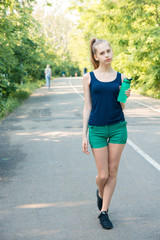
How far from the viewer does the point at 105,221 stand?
398cm

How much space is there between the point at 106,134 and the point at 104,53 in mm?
848

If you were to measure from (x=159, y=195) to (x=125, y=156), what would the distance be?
7.96ft

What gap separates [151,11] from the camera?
61.5 feet

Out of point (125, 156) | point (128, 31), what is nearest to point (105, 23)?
point (128, 31)

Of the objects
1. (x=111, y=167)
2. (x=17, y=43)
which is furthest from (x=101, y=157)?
(x=17, y=43)

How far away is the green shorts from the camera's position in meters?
3.83

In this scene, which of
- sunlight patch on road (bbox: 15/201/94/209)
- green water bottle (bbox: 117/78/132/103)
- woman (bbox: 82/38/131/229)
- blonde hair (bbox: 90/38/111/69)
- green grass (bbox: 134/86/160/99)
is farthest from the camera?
green grass (bbox: 134/86/160/99)

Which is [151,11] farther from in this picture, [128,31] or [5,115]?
[5,115]

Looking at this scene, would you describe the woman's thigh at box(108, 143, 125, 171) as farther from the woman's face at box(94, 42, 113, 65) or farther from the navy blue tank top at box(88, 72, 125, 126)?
the woman's face at box(94, 42, 113, 65)

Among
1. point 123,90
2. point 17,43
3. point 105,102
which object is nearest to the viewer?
point 123,90

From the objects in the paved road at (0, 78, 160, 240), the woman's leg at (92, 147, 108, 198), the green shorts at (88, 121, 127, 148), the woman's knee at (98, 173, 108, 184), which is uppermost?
the green shorts at (88, 121, 127, 148)

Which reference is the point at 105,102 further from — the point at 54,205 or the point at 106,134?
the point at 54,205

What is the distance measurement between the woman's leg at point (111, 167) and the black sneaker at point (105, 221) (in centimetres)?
7

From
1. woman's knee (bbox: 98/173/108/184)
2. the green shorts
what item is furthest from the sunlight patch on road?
the green shorts
